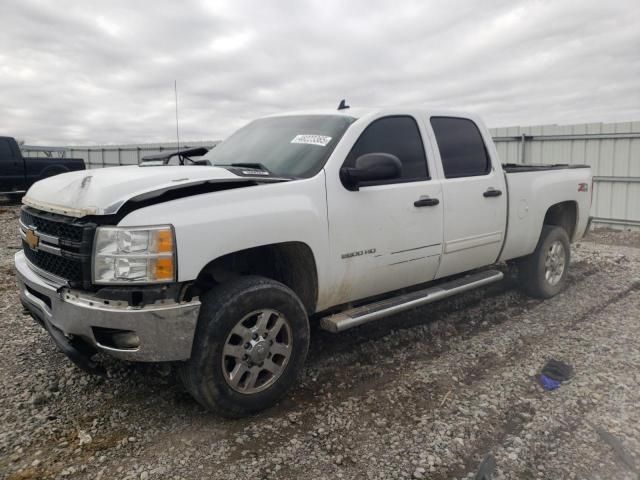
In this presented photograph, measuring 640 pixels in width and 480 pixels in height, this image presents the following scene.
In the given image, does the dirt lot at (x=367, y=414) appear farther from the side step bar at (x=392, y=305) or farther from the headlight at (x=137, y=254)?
the headlight at (x=137, y=254)

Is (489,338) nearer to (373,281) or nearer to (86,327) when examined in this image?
(373,281)

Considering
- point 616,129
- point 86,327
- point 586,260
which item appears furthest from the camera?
point 616,129

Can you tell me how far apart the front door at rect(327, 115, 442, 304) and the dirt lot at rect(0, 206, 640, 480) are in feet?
2.27

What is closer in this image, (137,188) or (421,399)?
(137,188)

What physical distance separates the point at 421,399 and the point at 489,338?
4.71 ft

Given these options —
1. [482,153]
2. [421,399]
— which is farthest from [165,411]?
[482,153]

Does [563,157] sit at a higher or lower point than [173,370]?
higher

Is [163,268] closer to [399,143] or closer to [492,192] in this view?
[399,143]

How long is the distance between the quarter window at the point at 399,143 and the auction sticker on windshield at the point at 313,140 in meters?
0.22

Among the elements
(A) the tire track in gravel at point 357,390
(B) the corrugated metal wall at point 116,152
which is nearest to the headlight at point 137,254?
(A) the tire track in gravel at point 357,390

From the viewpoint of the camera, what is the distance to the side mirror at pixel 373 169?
338 cm

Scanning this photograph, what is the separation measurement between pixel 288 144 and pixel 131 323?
1.83 meters

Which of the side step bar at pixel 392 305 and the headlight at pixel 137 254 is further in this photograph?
the side step bar at pixel 392 305

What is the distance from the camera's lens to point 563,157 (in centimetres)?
1233
